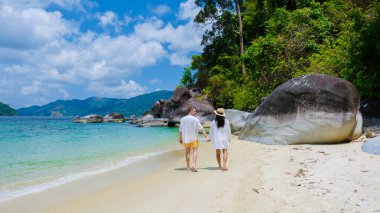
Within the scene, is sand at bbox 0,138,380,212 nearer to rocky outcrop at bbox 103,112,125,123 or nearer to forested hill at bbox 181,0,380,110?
forested hill at bbox 181,0,380,110

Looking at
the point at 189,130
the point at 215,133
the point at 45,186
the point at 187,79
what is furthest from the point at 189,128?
the point at 187,79

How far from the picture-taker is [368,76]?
12961 millimetres

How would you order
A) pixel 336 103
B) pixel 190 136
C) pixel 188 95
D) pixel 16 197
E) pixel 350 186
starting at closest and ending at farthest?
pixel 350 186 → pixel 16 197 → pixel 190 136 → pixel 336 103 → pixel 188 95

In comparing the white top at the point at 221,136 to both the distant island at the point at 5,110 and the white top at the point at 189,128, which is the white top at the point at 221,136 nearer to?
the white top at the point at 189,128

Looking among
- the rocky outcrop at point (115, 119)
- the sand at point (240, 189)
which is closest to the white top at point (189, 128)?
the sand at point (240, 189)

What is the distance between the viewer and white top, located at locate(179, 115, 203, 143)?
25.8 ft

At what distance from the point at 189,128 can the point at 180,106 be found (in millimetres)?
29907

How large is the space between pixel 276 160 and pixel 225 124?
5.32 ft

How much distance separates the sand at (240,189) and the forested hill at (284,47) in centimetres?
648

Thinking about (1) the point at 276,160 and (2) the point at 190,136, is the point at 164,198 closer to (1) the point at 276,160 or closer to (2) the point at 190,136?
(2) the point at 190,136

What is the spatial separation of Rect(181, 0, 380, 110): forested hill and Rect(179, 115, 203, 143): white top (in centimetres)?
828

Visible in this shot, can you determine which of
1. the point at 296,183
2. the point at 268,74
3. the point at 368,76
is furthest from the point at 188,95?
the point at 296,183

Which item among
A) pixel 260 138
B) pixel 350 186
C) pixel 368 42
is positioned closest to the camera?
pixel 350 186

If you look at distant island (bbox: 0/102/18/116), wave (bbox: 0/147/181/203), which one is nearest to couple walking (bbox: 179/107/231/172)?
wave (bbox: 0/147/181/203)
